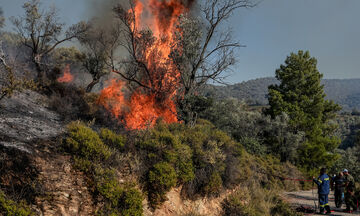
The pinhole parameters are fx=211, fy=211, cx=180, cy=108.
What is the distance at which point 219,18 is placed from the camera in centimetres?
1248

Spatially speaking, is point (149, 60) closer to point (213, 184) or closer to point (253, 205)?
point (213, 184)

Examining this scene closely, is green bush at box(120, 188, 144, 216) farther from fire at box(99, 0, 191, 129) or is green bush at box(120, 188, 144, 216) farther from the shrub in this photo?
fire at box(99, 0, 191, 129)

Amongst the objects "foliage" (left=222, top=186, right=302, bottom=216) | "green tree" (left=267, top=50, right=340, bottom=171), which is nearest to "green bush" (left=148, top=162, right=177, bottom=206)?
"foliage" (left=222, top=186, right=302, bottom=216)

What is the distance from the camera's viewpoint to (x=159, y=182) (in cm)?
689

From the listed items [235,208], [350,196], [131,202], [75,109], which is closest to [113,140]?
[131,202]

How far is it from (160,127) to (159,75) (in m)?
4.32

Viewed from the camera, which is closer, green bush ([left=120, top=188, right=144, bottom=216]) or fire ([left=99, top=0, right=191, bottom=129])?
green bush ([left=120, top=188, right=144, bottom=216])

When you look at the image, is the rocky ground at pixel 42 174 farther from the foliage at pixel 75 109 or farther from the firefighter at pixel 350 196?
the firefighter at pixel 350 196

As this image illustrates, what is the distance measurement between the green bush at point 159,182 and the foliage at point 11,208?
3.30m

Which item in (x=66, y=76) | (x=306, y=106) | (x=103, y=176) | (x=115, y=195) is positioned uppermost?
(x=66, y=76)

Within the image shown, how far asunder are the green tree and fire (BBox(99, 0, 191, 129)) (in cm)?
1566

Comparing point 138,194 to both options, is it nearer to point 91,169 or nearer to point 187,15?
point 91,169

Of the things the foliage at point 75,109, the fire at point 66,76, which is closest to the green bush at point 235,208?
the foliage at point 75,109

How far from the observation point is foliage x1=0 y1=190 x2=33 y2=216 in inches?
175
